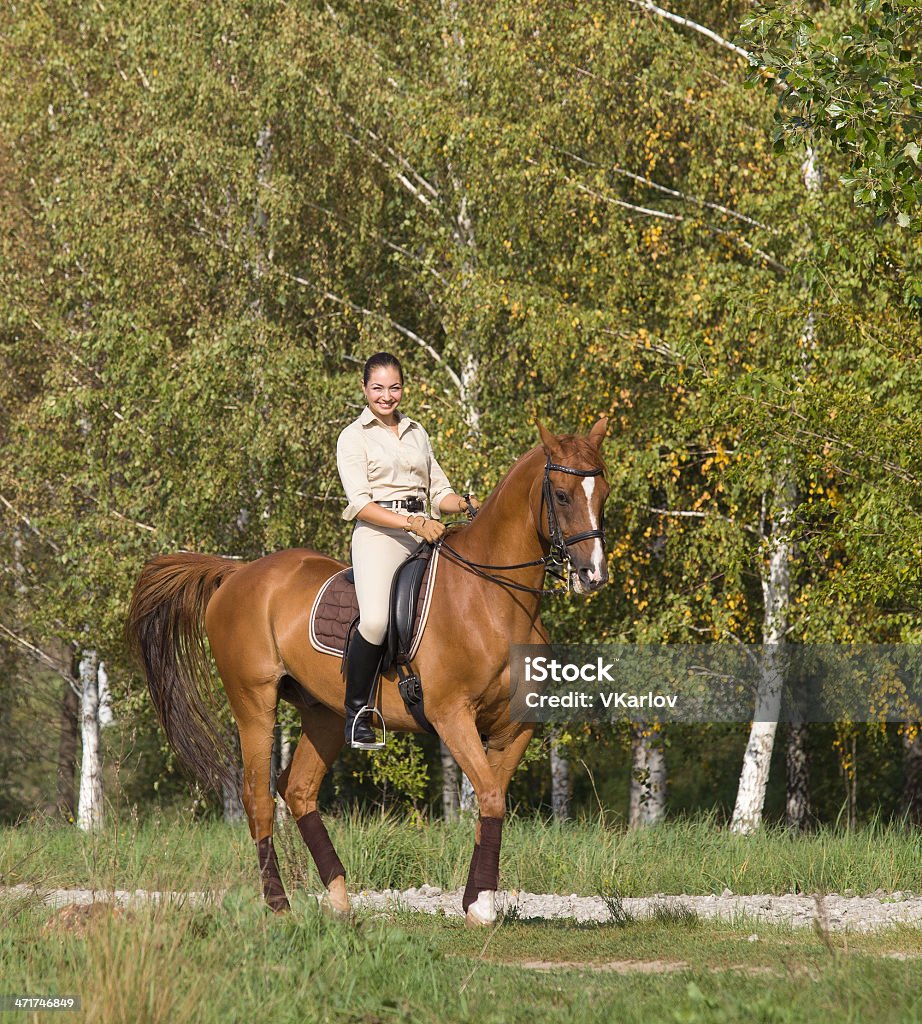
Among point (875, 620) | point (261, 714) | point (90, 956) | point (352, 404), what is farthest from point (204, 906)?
point (352, 404)

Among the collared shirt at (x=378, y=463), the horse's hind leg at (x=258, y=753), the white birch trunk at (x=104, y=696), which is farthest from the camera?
the white birch trunk at (x=104, y=696)

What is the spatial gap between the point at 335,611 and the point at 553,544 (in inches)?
61.3

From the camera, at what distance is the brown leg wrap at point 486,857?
743 centimetres

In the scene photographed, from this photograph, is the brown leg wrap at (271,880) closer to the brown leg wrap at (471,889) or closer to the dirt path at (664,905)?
the dirt path at (664,905)

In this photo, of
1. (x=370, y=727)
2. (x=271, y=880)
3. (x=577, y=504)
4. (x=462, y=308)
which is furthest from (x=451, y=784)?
(x=577, y=504)

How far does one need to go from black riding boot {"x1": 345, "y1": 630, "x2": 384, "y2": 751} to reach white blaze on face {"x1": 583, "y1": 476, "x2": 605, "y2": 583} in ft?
4.69

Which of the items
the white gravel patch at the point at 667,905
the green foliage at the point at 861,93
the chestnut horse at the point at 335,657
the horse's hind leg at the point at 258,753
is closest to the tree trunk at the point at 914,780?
the white gravel patch at the point at 667,905

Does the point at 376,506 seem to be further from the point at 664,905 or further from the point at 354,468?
the point at 664,905

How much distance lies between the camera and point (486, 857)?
294 inches

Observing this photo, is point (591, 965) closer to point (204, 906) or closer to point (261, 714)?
point (204, 906)

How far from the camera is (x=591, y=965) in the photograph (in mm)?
6461

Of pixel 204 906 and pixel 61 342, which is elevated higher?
pixel 61 342

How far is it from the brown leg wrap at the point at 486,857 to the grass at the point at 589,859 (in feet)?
5.38

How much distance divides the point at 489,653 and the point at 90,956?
2.84 m
